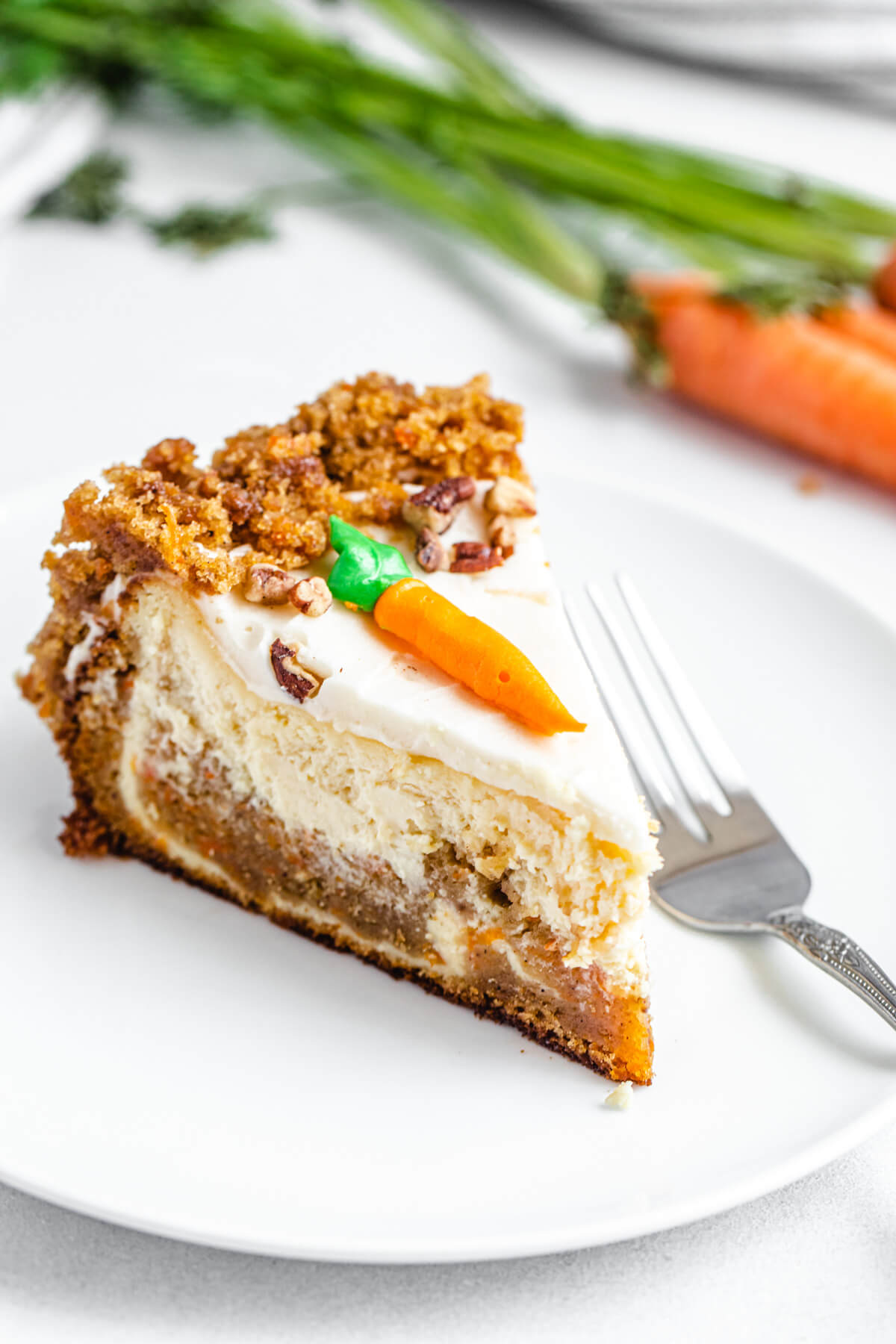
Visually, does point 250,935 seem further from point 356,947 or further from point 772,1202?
point 772,1202

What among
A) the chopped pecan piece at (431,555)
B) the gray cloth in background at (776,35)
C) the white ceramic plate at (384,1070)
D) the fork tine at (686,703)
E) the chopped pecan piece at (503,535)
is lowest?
the white ceramic plate at (384,1070)

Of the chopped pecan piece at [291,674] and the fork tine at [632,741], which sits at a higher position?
the chopped pecan piece at [291,674]

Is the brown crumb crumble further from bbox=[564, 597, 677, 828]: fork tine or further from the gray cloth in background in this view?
the gray cloth in background

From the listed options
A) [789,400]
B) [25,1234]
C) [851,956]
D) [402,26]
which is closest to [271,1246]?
[25,1234]

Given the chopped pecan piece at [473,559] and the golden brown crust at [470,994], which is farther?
the chopped pecan piece at [473,559]

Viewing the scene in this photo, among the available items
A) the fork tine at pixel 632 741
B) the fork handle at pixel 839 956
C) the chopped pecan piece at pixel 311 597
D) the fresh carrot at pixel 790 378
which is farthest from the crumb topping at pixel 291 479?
the fresh carrot at pixel 790 378

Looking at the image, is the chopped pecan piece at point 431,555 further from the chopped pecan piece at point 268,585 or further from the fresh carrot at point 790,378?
the fresh carrot at point 790,378

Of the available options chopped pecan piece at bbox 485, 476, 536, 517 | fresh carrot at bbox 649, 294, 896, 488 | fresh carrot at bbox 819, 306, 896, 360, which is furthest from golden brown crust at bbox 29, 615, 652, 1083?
fresh carrot at bbox 819, 306, 896, 360
